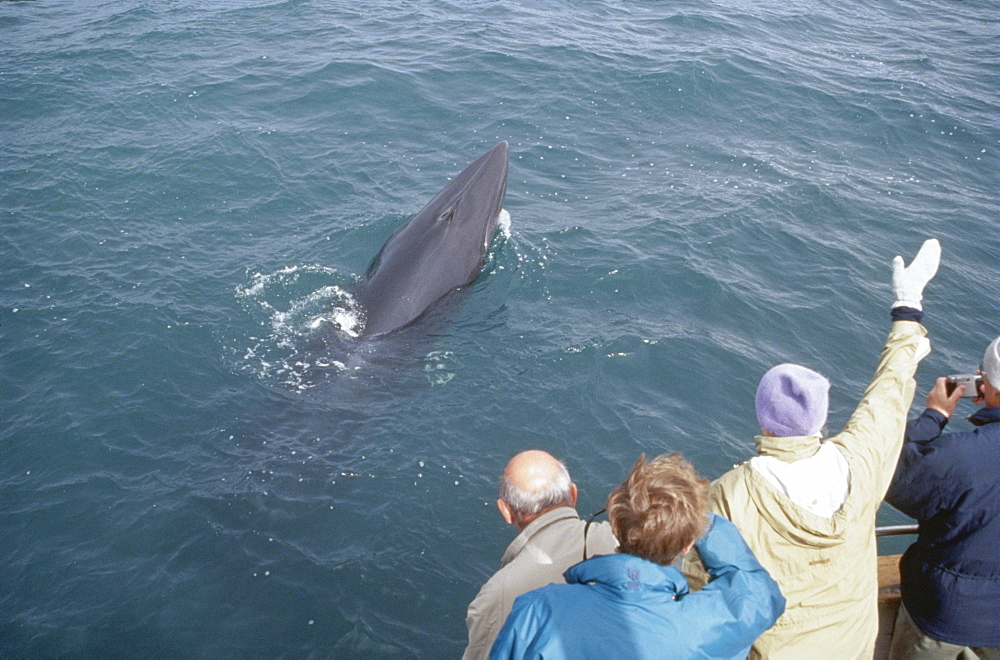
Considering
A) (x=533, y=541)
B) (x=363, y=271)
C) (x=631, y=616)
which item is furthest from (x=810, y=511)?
(x=363, y=271)

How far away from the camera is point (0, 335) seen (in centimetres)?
1059

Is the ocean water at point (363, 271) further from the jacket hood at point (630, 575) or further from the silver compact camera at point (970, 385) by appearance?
the silver compact camera at point (970, 385)

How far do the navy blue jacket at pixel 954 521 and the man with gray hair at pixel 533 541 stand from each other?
6.03 feet

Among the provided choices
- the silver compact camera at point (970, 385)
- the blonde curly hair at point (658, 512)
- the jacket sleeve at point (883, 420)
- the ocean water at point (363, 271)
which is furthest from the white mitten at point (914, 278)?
the ocean water at point (363, 271)

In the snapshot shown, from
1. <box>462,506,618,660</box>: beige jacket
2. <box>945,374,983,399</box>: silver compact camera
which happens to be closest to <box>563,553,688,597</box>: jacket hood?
<box>462,506,618,660</box>: beige jacket

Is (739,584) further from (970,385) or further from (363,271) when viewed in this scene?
(363,271)

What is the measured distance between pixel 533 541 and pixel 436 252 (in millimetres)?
6764

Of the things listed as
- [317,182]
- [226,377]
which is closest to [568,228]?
[317,182]

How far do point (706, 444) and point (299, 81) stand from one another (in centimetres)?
1396

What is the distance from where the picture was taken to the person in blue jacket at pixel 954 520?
4250 millimetres

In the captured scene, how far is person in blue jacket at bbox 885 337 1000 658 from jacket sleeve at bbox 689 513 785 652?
132 cm

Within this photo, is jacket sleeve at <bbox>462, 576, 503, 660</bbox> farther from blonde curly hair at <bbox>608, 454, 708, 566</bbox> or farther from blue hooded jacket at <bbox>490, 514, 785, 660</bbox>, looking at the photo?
blonde curly hair at <bbox>608, 454, 708, 566</bbox>

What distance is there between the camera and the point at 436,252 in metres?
10.4

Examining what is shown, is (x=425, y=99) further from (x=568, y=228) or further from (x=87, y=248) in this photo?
(x=87, y=248)
